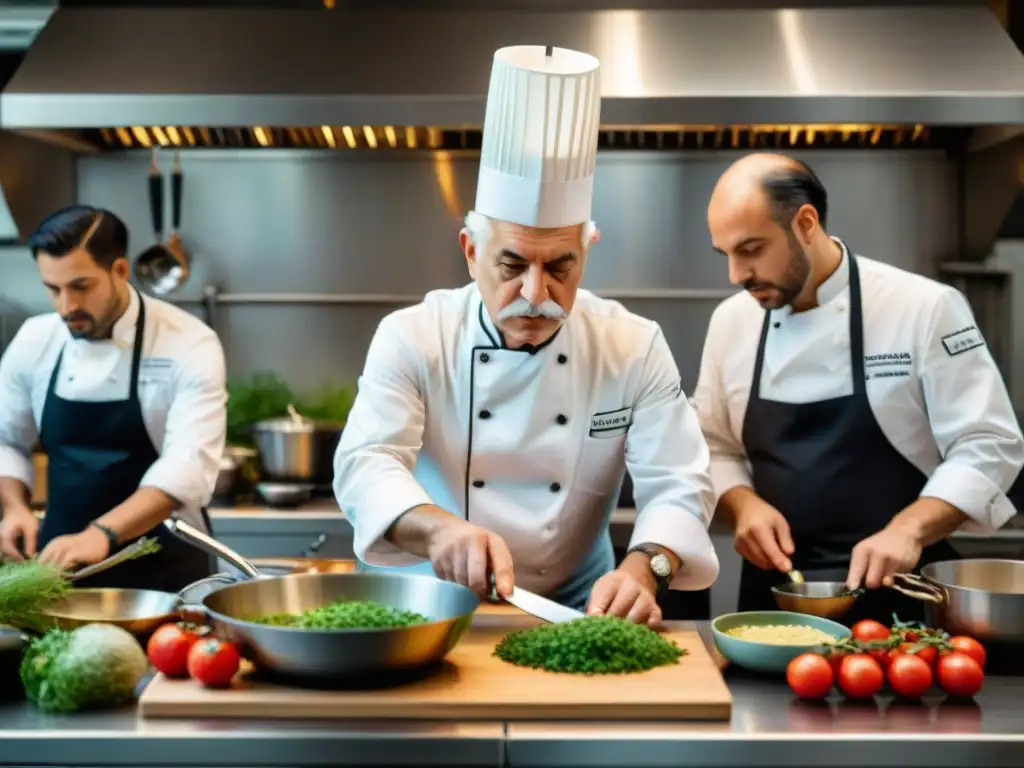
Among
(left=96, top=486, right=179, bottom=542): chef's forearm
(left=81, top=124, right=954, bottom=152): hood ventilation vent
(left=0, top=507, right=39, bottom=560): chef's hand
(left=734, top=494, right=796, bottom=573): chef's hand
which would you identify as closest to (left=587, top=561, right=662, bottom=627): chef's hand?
(left=734, top=494, right=796, bottom=573): chef's hand

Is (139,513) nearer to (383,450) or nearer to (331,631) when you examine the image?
(383,450)

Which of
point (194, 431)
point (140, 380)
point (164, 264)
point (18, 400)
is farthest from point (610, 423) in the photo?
point (164, 264)

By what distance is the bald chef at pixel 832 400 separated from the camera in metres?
2.60

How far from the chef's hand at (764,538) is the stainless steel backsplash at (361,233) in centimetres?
188

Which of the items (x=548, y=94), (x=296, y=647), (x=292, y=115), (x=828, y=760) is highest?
(x=292, y=115)

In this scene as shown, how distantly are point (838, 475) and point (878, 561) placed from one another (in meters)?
0.58

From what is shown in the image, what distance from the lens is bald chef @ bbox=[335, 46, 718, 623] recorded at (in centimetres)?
214

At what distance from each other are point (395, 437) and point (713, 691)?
0.85m

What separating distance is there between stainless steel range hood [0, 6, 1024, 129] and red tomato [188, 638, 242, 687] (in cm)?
203

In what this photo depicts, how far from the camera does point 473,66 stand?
360cm

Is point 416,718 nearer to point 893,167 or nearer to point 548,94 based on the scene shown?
point 548,94

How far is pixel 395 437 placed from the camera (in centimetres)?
229

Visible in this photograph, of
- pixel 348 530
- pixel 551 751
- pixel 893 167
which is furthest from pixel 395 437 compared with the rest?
pixel 893 167

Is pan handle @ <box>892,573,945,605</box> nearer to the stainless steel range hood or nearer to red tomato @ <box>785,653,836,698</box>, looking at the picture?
red tomato @ <box>785,653,836,698</box>
